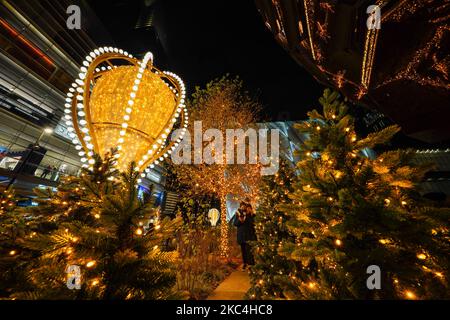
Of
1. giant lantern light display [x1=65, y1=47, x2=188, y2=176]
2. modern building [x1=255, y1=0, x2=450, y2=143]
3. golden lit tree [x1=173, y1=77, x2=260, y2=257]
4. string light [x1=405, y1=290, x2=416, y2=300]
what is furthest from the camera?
golden lit tree [x1=173, y1=77, x2=260, y2=257]

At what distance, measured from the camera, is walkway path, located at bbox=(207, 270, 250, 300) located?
155 inches

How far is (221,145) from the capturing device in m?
10.0

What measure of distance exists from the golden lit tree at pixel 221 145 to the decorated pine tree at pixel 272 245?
4.50 metres

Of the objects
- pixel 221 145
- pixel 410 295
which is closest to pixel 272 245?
pixel 410 295

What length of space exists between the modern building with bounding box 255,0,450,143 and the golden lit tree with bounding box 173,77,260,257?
22.2 ft

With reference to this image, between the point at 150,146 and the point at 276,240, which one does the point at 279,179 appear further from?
the point at 150,146

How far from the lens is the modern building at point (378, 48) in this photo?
8.05ft

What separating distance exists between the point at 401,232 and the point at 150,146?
3.32m

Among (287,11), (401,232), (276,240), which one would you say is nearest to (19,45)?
(287,11)

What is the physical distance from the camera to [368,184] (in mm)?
1871

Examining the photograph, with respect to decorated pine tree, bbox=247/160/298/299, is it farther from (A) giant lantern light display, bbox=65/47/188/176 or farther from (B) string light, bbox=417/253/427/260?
(A) giant lantern light display, bbox=65/47/188/176

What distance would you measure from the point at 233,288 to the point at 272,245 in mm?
1755

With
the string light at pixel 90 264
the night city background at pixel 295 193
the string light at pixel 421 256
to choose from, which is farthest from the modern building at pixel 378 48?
the string light at pixel 90 264

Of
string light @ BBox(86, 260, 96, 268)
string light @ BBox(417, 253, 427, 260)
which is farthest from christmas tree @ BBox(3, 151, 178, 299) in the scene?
string light @ BBox(417, 253, 427, 260)
